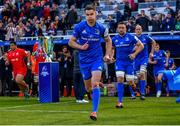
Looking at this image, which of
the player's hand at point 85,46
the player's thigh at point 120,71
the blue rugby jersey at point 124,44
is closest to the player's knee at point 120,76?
the player's thigh at point 120,71

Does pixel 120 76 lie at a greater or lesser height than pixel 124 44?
lesser

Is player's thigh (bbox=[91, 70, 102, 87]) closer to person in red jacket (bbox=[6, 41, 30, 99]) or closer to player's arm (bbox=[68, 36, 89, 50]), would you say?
player's arm (bbox=[68, 36, 89, 50])

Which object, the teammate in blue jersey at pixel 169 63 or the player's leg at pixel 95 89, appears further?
the teammate in blue jersey at pixel 169 63

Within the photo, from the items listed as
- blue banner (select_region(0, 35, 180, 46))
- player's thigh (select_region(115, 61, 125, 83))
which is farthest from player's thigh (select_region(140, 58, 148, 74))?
blue banner (select_region(0, 35, 180, 46))

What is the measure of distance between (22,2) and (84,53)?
22.4 m

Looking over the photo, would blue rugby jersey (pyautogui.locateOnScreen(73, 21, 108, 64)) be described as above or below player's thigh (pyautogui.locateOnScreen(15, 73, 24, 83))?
above

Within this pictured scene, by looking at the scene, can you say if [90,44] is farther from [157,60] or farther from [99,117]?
[157,60]

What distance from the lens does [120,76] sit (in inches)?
677

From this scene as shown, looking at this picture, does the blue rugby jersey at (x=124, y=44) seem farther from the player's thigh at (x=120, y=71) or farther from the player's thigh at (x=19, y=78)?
the player's thigh at (x=19, y=78)

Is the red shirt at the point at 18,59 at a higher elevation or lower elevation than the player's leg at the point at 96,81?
lower

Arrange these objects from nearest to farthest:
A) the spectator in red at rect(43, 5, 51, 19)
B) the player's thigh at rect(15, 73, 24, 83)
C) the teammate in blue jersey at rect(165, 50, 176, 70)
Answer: the player's thigh at rect(15, 73, 24, 83)
the teammate in blue jersey at rect(165, 50, 176, 70)
the spectator in red at rect(43, 5, 51, 19)

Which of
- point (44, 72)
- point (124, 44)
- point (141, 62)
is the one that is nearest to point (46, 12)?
point (141, 62)

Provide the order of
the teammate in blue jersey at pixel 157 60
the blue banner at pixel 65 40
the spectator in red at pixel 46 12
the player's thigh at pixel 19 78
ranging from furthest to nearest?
the spectator in red at pixel 46 12, the blue banner at pixel 65 40, the teammate in blue jersey at pixel 157 60, the player's thigh at pixel 19 78

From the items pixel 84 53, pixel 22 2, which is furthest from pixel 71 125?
pixel 22 2
